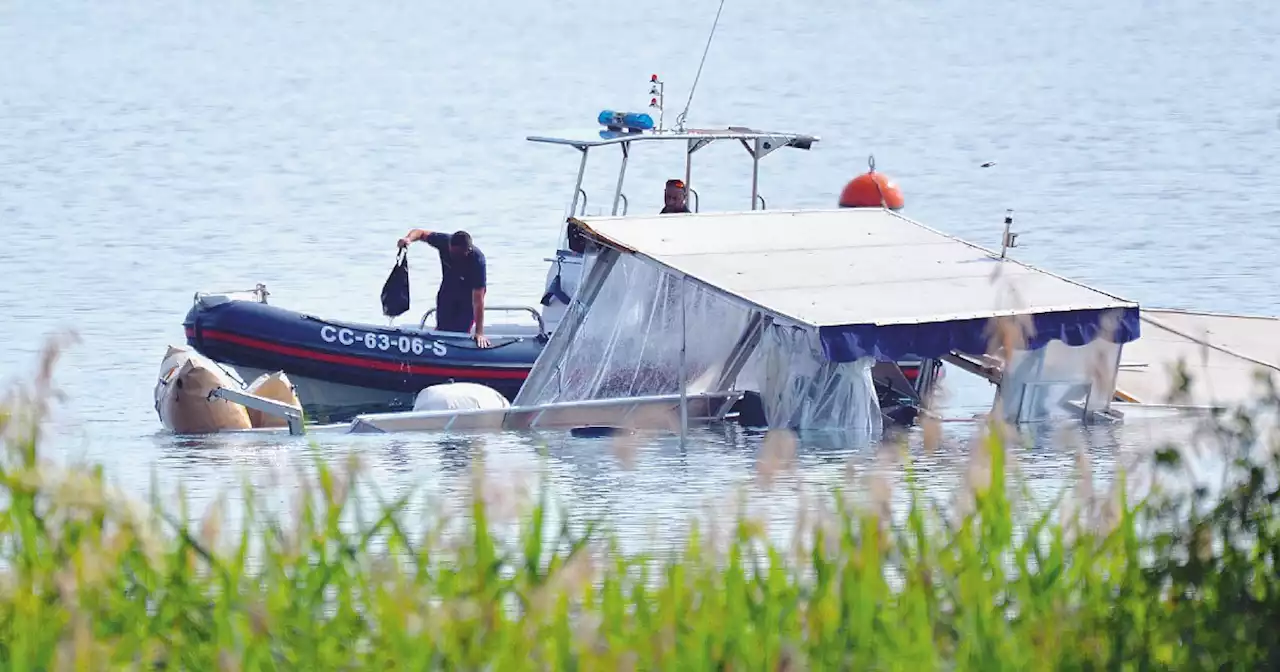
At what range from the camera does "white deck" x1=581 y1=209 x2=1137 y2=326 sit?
14930mm

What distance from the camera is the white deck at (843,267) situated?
14.9 metres

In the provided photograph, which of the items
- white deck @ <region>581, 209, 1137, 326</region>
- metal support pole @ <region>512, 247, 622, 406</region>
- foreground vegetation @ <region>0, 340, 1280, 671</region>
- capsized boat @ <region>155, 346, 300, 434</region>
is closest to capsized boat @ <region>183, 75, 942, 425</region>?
capsized boat @ <region>155, 346, 300, 434</region>

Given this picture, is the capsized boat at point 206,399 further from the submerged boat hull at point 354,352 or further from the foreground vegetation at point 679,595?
the foreground vegetation at point 679,595

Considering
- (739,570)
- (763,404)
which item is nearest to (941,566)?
(739,570)

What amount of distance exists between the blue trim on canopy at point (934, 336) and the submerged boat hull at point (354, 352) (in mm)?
4988

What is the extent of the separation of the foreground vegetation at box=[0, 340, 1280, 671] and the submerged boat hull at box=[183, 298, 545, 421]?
40.4ft

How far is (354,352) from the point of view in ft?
62.7

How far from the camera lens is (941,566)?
6129mm

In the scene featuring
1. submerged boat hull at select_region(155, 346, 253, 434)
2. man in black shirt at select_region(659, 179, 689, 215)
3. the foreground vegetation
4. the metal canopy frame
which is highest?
the metal canopy frame

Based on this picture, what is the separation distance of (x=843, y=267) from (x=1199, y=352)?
3897 mm

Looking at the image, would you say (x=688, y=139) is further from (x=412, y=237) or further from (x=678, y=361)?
(x=678, y=361)

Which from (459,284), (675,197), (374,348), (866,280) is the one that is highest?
(675,197)

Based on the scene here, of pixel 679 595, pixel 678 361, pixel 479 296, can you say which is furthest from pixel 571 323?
pixel 679 595

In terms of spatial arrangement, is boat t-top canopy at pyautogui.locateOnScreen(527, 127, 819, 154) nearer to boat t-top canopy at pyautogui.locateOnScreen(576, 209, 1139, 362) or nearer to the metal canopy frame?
the metal canopy frame
